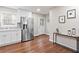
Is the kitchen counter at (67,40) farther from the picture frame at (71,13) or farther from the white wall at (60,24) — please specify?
the picture frame at (71,13)

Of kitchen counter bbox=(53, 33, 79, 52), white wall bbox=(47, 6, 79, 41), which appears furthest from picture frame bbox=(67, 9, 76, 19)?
kitchen counter bbox=(53, 33, 79, 52)

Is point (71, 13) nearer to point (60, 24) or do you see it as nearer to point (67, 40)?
point (60, 24)

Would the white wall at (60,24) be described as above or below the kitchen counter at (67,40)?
above

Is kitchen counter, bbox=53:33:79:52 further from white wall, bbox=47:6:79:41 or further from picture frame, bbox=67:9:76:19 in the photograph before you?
picture frame, bbox=67:9:76:19

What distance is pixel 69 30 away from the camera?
5.28ft

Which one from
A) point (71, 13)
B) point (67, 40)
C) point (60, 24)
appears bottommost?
point (67, 40)

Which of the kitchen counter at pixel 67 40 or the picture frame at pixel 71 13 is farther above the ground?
the picture frame at pixel 71 13

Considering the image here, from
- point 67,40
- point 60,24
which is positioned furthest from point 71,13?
point 67,40

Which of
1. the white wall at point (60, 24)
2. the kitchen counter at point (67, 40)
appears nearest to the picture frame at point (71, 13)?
the white wall at point (60, 24)
